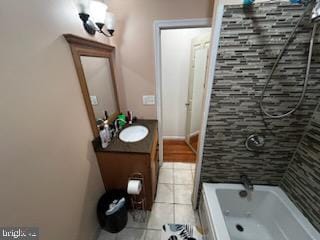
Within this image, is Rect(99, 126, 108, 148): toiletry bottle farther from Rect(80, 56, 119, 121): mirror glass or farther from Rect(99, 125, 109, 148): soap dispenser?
Rect(80, 56, 119, 121): mirror glass


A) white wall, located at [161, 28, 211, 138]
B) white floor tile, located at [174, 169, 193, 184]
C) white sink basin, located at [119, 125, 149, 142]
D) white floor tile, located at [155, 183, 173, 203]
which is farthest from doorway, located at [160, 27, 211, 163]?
white sink basin, located at [119, 125, 149, 142]

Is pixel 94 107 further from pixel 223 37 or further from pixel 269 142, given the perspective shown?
pixel 269 142

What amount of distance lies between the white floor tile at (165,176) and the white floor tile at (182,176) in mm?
73

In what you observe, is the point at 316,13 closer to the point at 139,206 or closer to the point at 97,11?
the point at 97,11

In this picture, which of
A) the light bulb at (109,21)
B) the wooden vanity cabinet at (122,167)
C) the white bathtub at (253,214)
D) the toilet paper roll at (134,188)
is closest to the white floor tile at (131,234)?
the wooden vanity cabinet at (122,167)

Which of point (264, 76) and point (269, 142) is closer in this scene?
point (264, 76)

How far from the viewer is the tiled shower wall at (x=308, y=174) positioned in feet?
3.41

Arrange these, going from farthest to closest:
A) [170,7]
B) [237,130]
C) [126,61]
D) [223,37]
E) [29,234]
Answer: [126,61]
[170,7]
[237,130]
[223,37]
[29,234]

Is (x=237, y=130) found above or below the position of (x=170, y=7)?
below

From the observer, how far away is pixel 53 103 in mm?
863

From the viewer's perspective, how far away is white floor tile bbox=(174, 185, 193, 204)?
1795 mm

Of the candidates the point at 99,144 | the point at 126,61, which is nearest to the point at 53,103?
the point at 99,144

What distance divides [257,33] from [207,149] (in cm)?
97

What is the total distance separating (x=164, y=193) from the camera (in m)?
1.90
